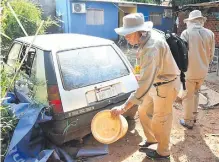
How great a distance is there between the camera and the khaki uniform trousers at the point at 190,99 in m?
4.25

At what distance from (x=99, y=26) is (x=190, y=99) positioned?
13.0m

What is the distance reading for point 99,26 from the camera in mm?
16500

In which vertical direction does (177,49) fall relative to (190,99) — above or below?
above

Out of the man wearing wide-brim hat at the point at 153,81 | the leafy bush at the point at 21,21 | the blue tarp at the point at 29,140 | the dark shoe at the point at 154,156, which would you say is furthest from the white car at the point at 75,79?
the leafy bush at the point at 21,21

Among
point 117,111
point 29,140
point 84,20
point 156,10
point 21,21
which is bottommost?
point 29,140

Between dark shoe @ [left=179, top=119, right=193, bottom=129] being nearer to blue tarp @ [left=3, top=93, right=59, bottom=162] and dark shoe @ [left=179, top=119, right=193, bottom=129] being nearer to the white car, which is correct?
the white car

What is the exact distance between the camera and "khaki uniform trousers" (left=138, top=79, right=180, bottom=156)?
306cm

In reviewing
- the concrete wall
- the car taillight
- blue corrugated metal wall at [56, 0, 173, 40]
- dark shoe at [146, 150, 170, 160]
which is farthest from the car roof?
the concrete wall

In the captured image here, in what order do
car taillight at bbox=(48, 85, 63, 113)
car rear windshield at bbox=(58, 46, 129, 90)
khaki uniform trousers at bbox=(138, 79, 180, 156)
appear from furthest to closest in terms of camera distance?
car rear windshield at bbox=(58, 46, 129, 90) → car taillight at bbox=(48, 85, 63, 113) → khaki uniform trousers at bbox=(138, 79, 180, 156)

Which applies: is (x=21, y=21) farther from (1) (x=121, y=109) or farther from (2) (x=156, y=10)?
(2) (x=156, y=10)

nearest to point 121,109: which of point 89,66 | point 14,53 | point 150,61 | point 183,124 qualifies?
point 150,61

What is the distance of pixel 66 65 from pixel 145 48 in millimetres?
1236

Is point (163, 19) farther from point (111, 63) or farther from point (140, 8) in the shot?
point (111, 63)

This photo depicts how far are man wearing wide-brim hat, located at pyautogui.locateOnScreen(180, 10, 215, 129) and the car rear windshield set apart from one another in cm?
114
